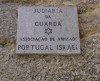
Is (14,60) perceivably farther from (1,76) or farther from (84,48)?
(84,48)

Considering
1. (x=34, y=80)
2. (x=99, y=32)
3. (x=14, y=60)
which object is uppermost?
(x=99, y=32)

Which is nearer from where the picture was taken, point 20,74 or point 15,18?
point 20,74

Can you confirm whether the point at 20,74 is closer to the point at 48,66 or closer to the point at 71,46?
the point at 48,66

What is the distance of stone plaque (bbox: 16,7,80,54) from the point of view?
7.75 ft

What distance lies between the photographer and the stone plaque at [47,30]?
2363 mm

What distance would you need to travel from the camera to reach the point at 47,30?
2441 millimetres

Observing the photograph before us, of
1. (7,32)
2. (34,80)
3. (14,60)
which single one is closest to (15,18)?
(7,32)

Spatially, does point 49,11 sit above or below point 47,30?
above

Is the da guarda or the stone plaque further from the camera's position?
the da guarda

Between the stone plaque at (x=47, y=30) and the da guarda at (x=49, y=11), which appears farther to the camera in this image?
the da guarda at (x=49, y=11)

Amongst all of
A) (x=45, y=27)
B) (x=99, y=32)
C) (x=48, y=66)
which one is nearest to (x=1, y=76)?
(x=48, y=66)

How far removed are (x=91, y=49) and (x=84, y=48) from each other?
55 millimetres

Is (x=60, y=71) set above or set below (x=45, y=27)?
below

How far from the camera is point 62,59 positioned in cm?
235
